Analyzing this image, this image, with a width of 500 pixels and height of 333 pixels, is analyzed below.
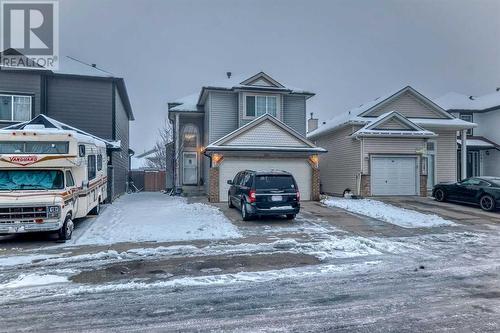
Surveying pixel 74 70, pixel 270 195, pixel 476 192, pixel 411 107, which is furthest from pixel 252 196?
pixel 411 107

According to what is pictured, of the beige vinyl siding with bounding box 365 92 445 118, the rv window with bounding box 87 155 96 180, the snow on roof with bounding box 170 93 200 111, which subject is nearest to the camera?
the rv window with bounding box 87 155 96 180

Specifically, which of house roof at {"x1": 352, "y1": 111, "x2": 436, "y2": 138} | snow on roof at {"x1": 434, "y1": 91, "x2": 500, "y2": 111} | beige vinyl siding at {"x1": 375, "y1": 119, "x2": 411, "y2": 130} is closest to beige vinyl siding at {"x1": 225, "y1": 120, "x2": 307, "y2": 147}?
house roof at {"x1": 352, "y1": 111, "x2": 436, "y2": 138}

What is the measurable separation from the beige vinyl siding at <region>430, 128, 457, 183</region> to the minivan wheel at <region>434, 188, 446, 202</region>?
420 cm

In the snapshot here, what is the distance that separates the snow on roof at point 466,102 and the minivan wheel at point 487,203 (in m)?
14.2

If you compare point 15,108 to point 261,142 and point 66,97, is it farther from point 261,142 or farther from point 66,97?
point 261,142

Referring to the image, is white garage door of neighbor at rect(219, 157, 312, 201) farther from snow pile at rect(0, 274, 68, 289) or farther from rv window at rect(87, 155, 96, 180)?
snow pile at rect(0, 274, 68, 289)

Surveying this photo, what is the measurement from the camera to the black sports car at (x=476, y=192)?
15367mm

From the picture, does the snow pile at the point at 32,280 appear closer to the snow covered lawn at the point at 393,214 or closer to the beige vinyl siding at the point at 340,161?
the snow covered lawn at the point at 393,214

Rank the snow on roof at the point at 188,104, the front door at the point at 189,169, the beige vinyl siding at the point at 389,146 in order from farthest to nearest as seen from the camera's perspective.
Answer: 1. the front door at the point at 189,169
2. the snow on roof at the point at 188,104
3. the beige vinyl siding at the point at 389,146

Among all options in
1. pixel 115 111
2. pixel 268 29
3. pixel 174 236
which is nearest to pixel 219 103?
pixel 115 111

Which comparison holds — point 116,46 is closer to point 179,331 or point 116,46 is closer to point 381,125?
point 381,125

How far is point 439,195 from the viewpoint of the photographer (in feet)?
61.2

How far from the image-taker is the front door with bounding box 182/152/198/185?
80.2ft

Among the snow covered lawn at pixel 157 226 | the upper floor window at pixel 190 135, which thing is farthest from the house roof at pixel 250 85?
the snow covered lawn at pixel 157 226
